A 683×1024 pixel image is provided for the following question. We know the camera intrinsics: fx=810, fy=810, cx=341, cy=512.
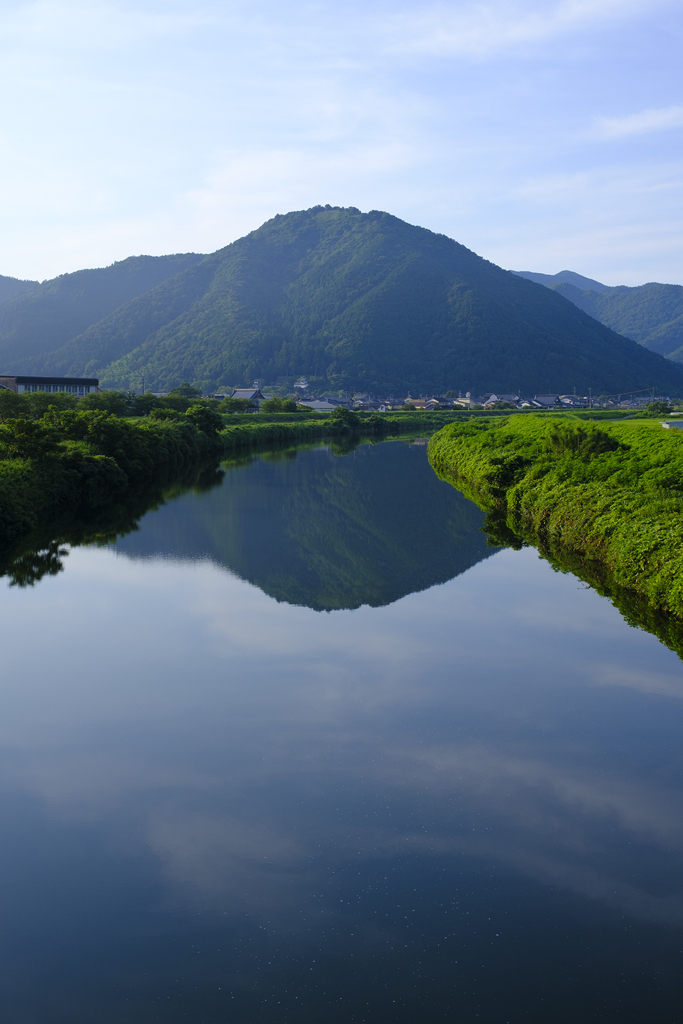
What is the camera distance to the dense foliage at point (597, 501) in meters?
13.8

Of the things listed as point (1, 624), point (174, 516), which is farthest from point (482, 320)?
point (1, 624)

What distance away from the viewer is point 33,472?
2297 centimetres

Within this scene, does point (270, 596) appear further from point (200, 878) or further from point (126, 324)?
point (126, 324)

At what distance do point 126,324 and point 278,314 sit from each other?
3009 cm

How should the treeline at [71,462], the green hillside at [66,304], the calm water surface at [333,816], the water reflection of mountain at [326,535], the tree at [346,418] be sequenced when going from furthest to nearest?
the green hillside at [66,304] < the tree at [346,418] < the treeline at [71,462] < the water reflection of mountain at [326,535] < the calm water surface at [333,816]

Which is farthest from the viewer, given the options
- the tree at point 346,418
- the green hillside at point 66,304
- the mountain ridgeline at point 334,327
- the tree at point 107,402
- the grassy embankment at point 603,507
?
the green hillside at point 66,304

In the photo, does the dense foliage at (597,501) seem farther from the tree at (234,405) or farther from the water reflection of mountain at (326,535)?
the tree at (234,405)

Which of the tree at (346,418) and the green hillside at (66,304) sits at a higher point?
the green hillside at (66,304)

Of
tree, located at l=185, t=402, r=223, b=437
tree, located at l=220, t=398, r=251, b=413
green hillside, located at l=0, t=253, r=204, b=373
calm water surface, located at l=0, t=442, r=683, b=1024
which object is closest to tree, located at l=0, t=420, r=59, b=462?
calm water surface, located at l=0, t=442, r=683, b=1024

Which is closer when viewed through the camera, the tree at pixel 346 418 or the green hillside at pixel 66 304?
the tree at pixel 346 418

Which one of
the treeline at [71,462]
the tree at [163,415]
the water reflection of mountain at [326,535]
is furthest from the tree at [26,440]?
the tree at [163,415]

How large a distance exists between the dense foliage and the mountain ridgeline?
369 ft

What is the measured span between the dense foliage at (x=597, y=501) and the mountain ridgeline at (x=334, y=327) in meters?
112

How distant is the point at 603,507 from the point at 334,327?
464 feet
